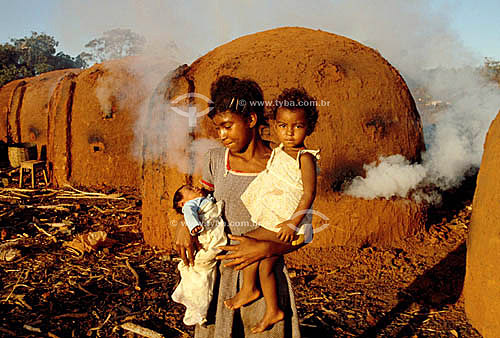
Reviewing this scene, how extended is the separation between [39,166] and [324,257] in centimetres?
835

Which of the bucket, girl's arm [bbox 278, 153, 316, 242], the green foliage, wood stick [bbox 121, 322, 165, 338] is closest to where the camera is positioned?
girl's arm [bbox 278, 153, 316, 242]

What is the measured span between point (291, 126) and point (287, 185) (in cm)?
27

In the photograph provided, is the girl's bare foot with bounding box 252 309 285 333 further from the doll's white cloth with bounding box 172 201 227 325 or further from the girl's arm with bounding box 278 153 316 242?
the girl's arm with bounding box 278 153 316 242

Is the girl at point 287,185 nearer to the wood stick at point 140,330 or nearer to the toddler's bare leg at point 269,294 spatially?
the toddler's bare leg at point 269,294

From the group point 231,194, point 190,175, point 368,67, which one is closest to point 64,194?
point 190,175

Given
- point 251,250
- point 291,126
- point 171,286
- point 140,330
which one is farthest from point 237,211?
point 171,286

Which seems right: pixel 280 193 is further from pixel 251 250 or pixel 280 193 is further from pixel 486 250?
pixel 486 250

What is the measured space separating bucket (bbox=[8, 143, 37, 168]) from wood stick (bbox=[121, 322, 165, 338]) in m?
9.69

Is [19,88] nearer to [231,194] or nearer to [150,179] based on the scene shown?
[150,179]

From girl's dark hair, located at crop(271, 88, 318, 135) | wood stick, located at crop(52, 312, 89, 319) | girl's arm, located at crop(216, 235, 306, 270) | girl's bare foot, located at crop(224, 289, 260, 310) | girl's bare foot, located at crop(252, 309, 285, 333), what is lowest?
wood stick, located at crop(52, 312, 89, 319)

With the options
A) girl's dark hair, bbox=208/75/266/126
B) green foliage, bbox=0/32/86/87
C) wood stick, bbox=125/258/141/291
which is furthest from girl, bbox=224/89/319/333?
green foliage, bbox=0/32/86/87

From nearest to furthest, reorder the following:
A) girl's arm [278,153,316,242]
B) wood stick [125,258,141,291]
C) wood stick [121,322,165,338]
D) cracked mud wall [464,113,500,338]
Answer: girl's arm [278,153,316,242] → cracked mud wall [464,113,500,338] → wood stick [121,322,165,338] → wood stick [125,258,141,291]

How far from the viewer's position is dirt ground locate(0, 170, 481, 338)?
362 cm

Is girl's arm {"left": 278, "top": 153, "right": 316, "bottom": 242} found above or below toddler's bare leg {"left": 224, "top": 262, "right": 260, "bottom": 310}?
above
